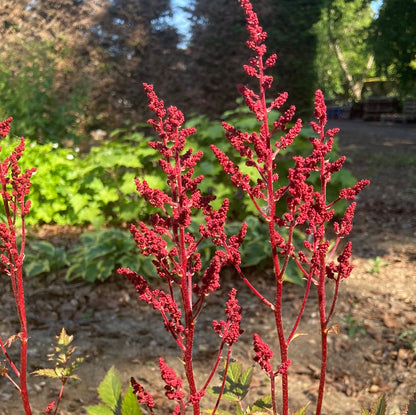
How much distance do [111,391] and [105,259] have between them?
297 centimetres

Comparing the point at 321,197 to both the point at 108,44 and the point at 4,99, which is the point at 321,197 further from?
the point at 108,44

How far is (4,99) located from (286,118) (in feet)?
28.1

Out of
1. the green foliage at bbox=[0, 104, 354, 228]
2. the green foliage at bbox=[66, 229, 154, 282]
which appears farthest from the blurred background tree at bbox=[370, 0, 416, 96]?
the green foliage at bbox=[66, 229, 154, 282]

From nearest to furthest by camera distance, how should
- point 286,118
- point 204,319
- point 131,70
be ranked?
point 286,118 → point 204,319 → point 131,70

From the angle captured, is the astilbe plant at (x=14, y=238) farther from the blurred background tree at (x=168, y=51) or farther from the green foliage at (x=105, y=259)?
the blurred background tree at (x=168, y=51)

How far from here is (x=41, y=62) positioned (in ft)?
33.8

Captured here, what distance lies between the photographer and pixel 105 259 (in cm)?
480

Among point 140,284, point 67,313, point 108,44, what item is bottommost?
point 67,313

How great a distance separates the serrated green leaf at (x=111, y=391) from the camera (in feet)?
6.08

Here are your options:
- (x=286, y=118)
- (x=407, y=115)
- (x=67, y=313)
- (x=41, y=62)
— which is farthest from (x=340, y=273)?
(x=407, y=115)

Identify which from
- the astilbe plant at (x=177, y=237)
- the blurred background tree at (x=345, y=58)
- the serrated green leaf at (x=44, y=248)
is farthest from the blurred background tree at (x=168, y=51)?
the blurred background tree at (x=345, y=58)

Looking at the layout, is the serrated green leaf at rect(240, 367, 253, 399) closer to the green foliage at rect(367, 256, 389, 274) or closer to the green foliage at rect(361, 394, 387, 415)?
the green foliage at rect(361, 394, 387, 415)

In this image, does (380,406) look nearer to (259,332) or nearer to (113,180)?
(259,332)

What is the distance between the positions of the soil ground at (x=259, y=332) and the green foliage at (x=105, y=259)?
0.13m
